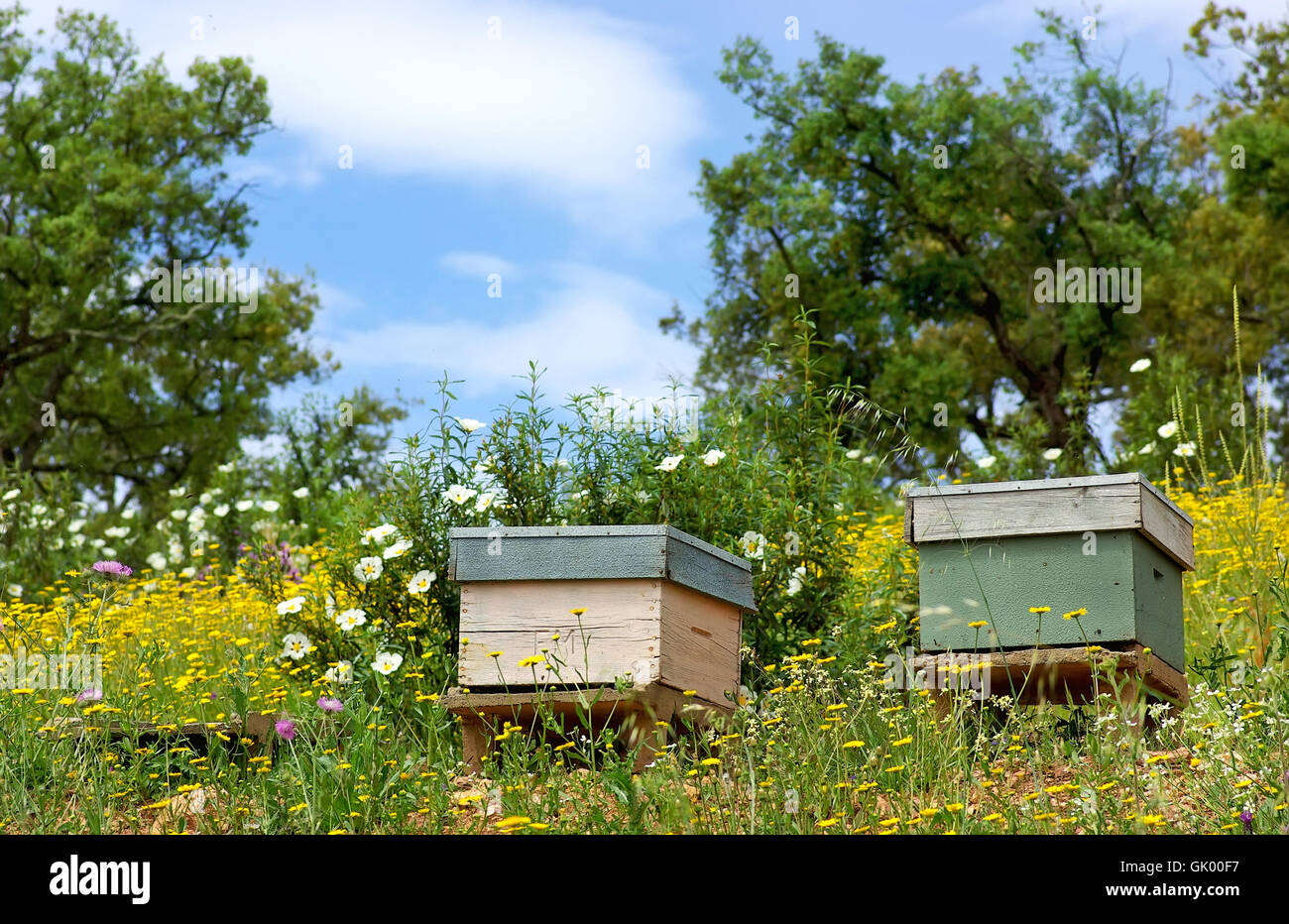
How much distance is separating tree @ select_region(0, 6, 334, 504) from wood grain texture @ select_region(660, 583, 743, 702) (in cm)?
1878

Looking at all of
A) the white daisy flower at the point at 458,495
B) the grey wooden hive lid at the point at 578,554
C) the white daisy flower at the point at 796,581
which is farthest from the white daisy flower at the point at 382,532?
the white daisy flower at the point at 796,581

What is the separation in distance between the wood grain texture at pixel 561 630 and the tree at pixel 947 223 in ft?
52.1

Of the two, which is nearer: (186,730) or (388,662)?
(186,730)

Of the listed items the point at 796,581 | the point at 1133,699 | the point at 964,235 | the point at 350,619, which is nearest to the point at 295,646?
the point at 350,619

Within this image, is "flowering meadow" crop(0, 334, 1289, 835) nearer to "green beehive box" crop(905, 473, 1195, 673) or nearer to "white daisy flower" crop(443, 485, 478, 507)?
"white daisy flower" crop(443, 485, 478, 507)

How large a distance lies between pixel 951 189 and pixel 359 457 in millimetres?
12654

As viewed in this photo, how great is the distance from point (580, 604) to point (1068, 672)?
164 centimetres

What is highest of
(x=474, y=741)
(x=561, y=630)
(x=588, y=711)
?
(x=561, y=630)

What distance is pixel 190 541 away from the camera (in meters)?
9.98

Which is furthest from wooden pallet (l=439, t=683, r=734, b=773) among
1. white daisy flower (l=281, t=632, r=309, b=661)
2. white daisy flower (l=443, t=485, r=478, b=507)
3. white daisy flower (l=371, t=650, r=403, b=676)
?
white daisy flower (l=281, t=632, r=309, b=661)

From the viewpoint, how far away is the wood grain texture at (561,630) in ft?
13.1

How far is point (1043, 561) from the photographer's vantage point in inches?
163

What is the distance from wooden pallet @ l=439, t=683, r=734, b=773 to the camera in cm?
390

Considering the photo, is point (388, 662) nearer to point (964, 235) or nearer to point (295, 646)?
point (295, 646)
